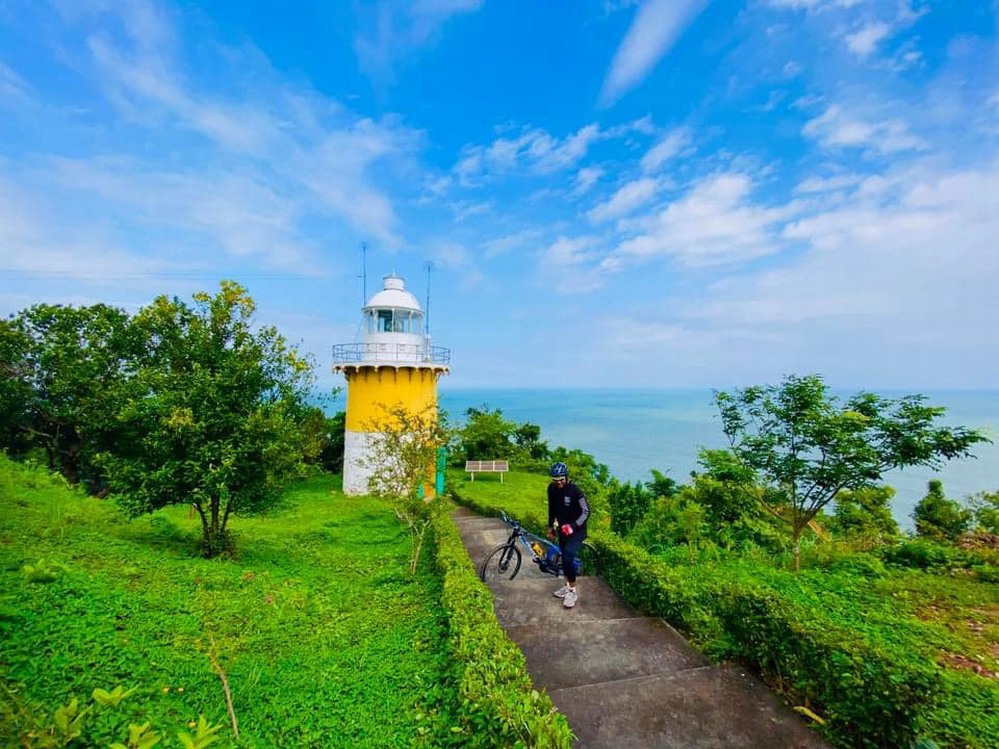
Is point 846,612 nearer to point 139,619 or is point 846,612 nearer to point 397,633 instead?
point 397,633

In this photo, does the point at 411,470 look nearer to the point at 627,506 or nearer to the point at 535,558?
the point at 535,558

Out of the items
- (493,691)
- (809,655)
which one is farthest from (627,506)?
(493,691)

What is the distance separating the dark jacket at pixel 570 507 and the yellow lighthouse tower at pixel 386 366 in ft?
37.0

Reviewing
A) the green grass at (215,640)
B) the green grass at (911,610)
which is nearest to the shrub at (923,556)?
the green grass at (911,610)

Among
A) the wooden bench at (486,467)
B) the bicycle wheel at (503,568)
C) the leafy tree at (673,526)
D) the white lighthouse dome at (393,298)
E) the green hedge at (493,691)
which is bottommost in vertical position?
the wooden bench at (486,467)

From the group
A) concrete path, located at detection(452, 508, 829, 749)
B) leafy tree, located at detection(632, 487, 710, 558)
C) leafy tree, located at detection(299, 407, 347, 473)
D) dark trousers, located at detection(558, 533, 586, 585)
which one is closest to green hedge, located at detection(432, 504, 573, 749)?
concrete path, located at detection(452, 508, 829, 749)

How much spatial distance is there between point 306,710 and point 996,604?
394 inches

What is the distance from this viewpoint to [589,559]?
8.73 meters

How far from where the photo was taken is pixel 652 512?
1378 centimetres

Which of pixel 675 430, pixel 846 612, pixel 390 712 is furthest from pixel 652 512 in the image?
pixel 675 430

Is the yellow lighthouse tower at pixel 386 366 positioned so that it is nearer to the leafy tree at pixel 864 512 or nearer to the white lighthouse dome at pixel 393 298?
the white lighthouse dome at pixel 393 298

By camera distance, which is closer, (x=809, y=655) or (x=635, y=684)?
(x=809, y=655)

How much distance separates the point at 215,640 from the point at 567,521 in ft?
16.2

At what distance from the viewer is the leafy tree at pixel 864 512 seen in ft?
44.8
